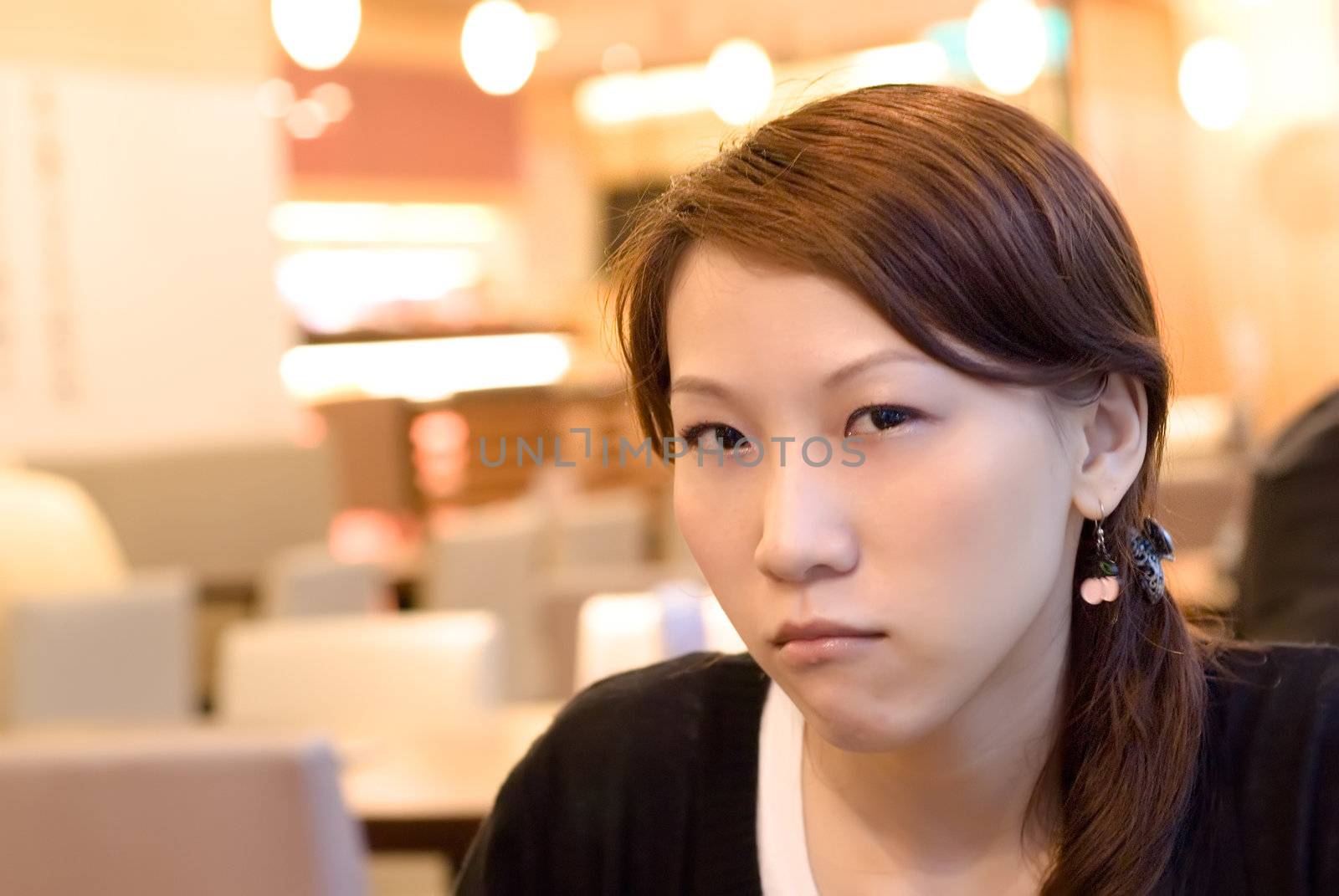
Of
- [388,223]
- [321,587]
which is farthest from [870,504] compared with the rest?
[388,223]

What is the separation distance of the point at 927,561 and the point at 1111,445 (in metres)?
0.17

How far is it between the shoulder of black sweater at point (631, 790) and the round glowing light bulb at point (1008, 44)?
615 cm

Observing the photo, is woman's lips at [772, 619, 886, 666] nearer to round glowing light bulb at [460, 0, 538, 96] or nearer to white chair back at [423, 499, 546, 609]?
white chair back at [423, 499, 546, 609]

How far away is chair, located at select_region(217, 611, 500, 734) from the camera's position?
2736 millimetres

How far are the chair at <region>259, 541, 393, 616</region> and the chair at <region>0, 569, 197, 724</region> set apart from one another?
25 centimetres

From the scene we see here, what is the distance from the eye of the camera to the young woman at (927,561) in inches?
32.2

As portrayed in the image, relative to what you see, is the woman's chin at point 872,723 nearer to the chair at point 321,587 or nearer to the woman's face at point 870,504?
the woman's face at point 870,504

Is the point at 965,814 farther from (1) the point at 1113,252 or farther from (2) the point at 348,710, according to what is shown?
(2) the point at 348,710

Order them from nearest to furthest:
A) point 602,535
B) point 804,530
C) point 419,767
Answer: point 804,530
point 419,767
point 602,535

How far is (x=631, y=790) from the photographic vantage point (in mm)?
1074

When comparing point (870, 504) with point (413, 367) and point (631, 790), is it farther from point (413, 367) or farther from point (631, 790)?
point (413, 367)

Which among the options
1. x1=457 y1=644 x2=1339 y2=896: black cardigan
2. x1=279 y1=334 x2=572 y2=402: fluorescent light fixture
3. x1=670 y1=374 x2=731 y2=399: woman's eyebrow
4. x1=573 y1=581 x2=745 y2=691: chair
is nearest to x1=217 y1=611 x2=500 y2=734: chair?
x1=573 y1=581 x2=745 y2=691: chair

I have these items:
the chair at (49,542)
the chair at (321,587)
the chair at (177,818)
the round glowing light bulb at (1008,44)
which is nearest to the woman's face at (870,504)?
the chair at (177,818)

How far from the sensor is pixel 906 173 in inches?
32.1
